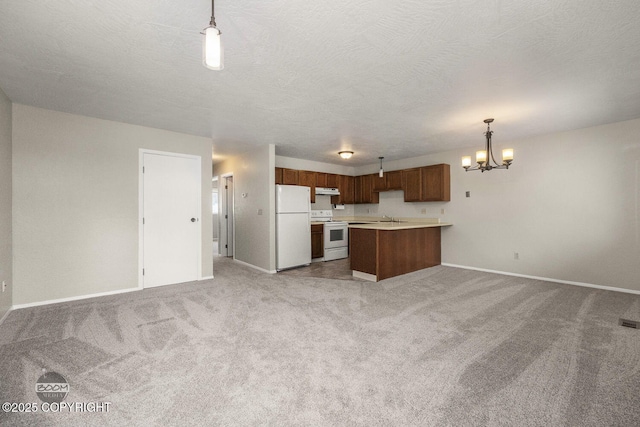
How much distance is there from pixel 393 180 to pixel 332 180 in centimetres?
155

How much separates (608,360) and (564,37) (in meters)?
2.49

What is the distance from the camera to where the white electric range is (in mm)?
6379

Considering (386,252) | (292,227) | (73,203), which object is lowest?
(386,252)

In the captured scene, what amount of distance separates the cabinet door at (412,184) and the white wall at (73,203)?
4940 mm

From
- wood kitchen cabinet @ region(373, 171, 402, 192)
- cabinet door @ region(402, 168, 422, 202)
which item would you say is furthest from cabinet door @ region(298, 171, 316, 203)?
cabinet door @ region(402, 168, 422, 202)

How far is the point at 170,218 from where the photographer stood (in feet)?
14.2

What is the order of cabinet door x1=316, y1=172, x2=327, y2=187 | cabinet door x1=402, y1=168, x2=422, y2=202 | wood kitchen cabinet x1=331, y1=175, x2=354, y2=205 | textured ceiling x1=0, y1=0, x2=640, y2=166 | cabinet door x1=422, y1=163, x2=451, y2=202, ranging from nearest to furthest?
textured ceiling x1=0, y1=0, x2=640, y2=166
cabinet door x1=422, y1=163, x2=451, y2=202
cabinet door x1=402, y1=168, x2=422, y2=202
cabinet door x1=316, y1=172, x2=327, y2=187
wood kitchen cabinet x1=331, y1=175, x2=354, y2=205

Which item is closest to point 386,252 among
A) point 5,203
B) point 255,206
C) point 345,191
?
point 255,206

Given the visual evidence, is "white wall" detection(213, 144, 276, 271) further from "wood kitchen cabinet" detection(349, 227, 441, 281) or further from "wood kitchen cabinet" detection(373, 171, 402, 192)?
"wood kitchen cabinet" detection(373, 171, 402, 192)

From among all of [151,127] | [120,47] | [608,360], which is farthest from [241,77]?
[608,360]

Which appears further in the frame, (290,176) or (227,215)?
(227,215)

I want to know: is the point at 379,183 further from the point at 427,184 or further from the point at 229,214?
the point at 229,214

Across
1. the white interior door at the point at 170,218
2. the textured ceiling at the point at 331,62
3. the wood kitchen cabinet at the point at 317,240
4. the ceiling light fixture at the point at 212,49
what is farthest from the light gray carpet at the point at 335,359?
the wood kitchen cabinet at the point at 317,240

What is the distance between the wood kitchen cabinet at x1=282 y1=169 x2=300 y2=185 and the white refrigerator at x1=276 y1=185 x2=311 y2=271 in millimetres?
468
